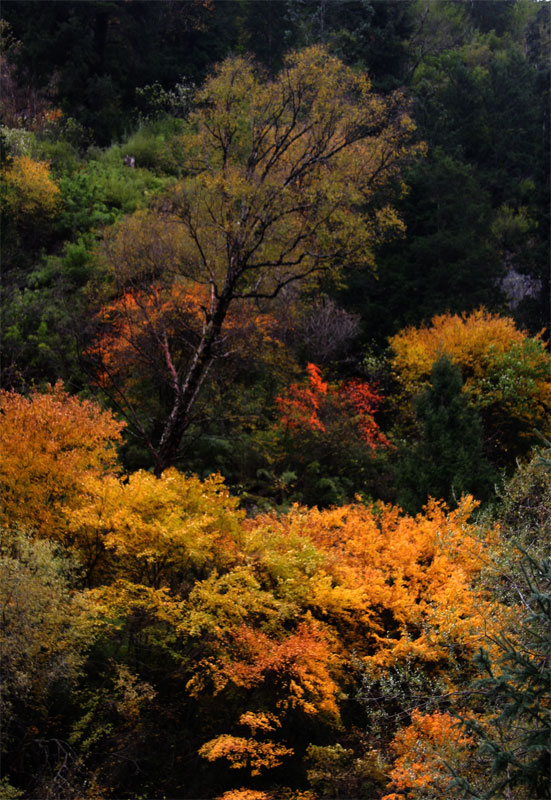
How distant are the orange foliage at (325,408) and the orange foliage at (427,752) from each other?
10.6m

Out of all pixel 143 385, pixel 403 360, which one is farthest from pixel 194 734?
pixel 403 360

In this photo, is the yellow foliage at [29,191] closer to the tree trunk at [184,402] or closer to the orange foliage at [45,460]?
the tree trunk at [184,402]

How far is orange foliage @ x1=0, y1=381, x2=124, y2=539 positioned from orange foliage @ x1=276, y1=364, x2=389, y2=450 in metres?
6.99

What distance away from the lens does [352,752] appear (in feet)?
30.6

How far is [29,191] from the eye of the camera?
2473 centimetres

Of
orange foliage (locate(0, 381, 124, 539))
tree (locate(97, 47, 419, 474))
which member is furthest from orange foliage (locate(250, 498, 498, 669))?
tree (locate(97, 47, 419, 474))

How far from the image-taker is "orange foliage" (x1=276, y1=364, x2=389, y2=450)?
746 inches

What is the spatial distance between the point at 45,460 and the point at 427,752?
7.51m

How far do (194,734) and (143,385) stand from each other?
10.7 meters

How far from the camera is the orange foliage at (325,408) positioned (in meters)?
19.0

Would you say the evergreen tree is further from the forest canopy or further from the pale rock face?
the pale rock face

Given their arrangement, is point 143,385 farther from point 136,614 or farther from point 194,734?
point 194,734

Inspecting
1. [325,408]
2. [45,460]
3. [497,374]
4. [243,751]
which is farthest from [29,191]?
[243,751]

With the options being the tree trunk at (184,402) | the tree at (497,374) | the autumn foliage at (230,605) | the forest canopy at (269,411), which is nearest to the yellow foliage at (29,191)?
the forest canopy at (269,411)
